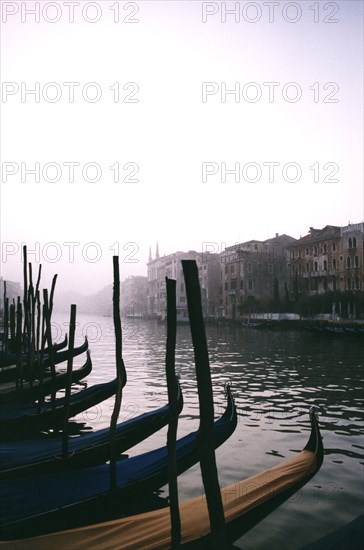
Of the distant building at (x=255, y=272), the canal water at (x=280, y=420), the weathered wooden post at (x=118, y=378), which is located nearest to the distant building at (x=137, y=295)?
the distant building at (x=255, y=272)

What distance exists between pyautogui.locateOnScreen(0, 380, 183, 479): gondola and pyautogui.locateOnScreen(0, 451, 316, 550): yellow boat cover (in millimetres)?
1313

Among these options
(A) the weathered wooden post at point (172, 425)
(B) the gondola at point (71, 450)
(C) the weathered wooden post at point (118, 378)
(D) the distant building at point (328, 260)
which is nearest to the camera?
(A) the weathered wooden post at point (172, 425)

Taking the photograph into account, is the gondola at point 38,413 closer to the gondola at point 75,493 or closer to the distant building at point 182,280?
the gondola at point 75,493

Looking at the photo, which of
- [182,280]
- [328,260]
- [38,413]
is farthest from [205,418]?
[182,280]

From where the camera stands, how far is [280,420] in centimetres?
836

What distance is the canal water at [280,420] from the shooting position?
475 cm

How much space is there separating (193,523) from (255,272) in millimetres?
44719

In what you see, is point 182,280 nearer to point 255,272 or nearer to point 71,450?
point 255,272

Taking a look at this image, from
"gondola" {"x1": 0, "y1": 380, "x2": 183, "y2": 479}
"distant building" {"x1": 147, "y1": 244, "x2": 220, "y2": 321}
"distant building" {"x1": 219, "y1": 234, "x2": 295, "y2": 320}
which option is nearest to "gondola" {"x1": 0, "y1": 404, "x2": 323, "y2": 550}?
"gondola" {"x1": 0, "y1": 380, "x2": 183, "y2": 479}

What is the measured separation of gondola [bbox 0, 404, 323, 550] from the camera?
10.1 feet

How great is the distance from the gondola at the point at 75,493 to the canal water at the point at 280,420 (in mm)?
934

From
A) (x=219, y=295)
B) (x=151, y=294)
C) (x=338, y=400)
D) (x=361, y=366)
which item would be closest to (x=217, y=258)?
(x=219, y=295)

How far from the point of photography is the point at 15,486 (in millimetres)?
3932

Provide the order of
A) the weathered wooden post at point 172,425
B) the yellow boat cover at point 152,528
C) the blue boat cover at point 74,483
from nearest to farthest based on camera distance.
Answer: the yellow boat cover at point 152,528, the weathered wooden post at point 172,425, the blue boat cover at point 74,483
